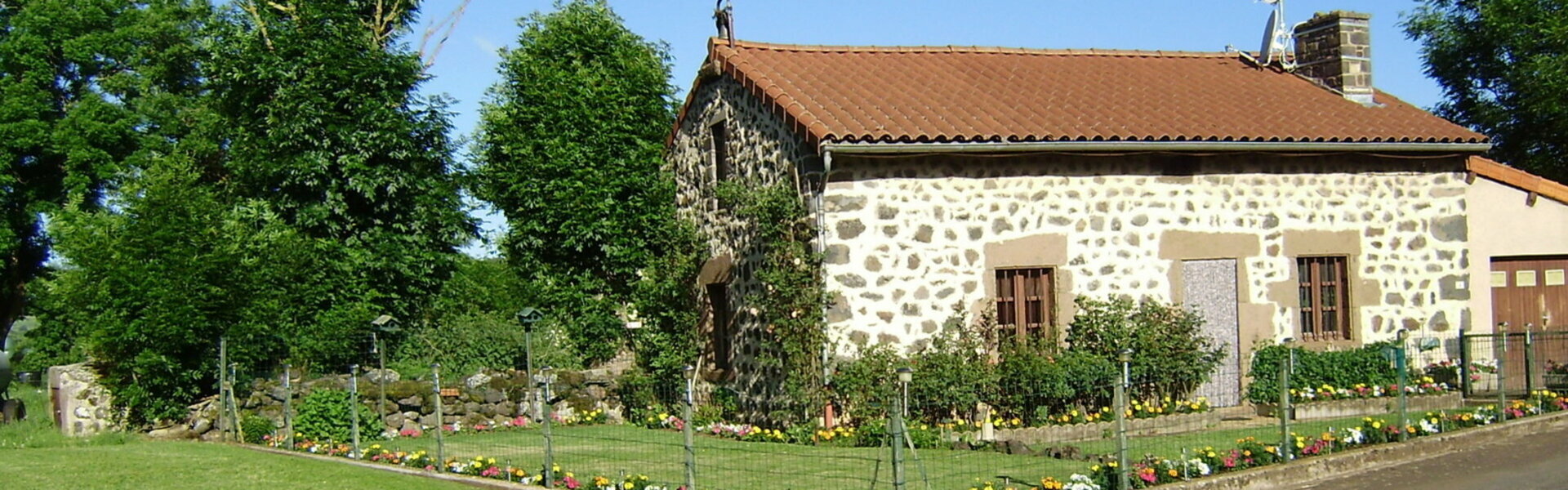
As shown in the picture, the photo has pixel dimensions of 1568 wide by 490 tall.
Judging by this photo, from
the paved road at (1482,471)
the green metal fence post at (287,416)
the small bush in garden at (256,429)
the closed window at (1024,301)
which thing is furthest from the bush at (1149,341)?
the small bush in garden at (256,429)

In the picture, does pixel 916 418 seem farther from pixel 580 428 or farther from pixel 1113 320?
pixel 580 428

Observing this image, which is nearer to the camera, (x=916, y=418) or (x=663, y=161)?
(x=916, y=418)

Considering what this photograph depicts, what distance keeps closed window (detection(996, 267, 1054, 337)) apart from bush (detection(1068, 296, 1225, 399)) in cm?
37

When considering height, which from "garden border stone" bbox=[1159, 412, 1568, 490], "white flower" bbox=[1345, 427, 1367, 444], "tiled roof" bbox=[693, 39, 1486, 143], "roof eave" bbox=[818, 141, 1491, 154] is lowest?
"garden border stone" bbox=[1159, 412, 1568, 490]

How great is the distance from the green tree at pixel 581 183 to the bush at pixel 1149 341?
7.16m

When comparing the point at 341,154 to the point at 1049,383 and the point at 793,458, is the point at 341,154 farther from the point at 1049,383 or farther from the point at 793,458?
the point at 1049,383

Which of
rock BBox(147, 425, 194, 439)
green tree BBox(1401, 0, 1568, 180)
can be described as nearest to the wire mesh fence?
rock BBox(147, 425, 194, 439)

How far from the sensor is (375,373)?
18094 millimetres

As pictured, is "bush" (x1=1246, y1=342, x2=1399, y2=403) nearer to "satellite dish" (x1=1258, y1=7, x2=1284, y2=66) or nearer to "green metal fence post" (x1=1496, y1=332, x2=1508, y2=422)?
"green metal fence post" (x1=1496, y1=332, x2=1508, y2=422)

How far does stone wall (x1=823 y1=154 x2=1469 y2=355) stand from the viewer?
1483 cm

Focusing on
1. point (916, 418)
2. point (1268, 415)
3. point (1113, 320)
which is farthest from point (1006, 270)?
point (1268, 415)

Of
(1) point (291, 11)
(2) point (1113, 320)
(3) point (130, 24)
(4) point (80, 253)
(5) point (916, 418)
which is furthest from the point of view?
(3) point (130, 24)

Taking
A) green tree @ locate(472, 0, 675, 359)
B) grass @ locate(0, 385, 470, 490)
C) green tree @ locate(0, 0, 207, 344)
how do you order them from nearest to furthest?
grass @ locate(0, 385, 470, 490) < green tree @ locate(472, 0, 675, 359) < green tree @ locate(0, 0, 207, 344)

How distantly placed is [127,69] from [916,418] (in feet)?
73.8
